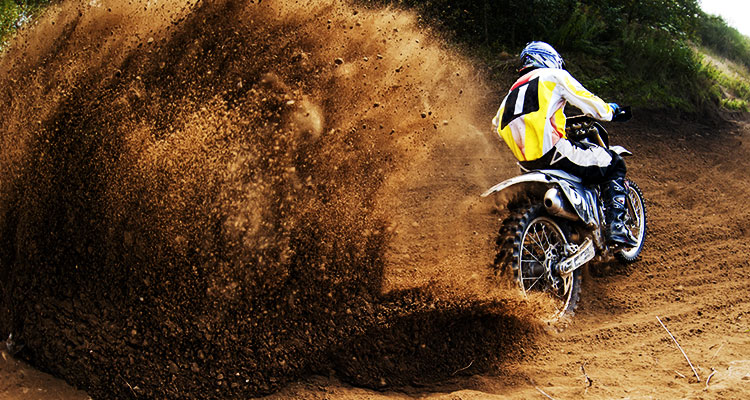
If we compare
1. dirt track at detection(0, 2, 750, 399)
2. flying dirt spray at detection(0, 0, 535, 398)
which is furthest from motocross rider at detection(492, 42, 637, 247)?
flying dirt spray at detection(0, 0, 535, 398)

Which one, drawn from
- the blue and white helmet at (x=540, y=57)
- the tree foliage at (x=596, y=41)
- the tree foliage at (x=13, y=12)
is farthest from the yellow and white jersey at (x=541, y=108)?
the tree foliage at (x=13, y=12)

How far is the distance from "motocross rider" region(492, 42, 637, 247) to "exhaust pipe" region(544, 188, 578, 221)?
0.39 m

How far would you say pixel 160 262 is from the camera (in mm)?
3850

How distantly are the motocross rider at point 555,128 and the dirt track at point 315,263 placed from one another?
0.88 meters

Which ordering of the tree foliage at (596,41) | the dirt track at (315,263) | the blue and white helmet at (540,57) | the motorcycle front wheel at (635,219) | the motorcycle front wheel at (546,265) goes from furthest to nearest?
1. the tree foliage at (596,41)
2. the motorcycle front wheel at (635,219)
3. the blue and white helmet at (540,57)
4. the motorcycle front wheel at (546,265)
5. the dirt track at (315,263)

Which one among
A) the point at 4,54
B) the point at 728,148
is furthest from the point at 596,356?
the point at 728,148

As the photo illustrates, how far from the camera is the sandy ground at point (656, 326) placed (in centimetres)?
345

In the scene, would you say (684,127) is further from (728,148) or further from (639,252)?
(639,252)

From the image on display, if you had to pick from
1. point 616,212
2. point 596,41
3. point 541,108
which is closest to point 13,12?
point 541,108

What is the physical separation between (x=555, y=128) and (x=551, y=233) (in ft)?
2.97

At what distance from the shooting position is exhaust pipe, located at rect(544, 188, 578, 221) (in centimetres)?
425

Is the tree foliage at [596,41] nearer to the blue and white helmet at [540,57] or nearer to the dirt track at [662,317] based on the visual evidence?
the dirt track at [662,317]

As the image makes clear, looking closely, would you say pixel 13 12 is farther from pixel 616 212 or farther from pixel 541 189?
pixel 616 212

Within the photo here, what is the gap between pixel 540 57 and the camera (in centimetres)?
462
